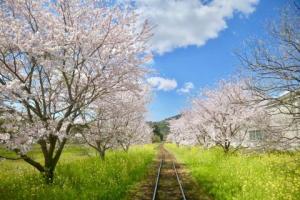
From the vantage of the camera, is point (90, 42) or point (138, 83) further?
point (138, 83)

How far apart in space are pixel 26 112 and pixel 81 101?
1.98m

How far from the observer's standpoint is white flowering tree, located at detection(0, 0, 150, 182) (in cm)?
1018

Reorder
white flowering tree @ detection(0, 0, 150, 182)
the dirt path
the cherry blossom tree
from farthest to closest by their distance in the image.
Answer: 1. the cherry blossom tree
2. the dirt path
3. white flowering tree @ detection(0, 0, 150, 182)

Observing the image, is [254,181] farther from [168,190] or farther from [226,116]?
[226,116]

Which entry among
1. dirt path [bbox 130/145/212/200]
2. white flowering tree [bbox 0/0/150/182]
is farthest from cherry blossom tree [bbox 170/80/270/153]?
white flowering tree [bbox 0/0/150/182]

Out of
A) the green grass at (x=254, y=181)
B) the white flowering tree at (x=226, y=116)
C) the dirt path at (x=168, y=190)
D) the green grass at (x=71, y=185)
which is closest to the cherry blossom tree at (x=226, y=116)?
the white flowering tree at (x=226, y=116)

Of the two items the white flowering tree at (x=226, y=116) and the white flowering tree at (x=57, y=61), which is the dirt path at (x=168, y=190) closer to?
the white flowering tree at (x=57, y=61)

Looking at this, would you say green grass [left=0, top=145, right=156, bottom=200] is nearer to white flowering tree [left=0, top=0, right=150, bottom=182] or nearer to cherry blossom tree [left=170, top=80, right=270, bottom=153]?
white flowering tree [left=0, top=0, right=150, bottom=182]

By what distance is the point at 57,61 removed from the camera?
35.2 ft

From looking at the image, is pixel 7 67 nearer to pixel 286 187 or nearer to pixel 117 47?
pixel 117 47

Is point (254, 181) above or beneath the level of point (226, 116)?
beneath

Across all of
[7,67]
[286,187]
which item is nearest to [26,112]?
[7,67]

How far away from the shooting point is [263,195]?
1098 cm

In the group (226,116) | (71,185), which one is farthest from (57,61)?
(226,116)
